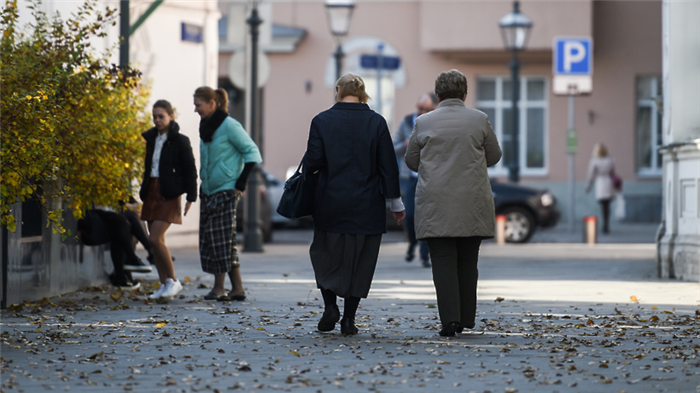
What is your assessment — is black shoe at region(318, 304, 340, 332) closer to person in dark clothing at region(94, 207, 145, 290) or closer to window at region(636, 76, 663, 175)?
person in dark clothing at region(94, 207, 145, 290)

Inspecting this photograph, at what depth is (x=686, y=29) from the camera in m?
12.3

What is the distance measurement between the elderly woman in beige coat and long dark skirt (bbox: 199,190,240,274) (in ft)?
8.34

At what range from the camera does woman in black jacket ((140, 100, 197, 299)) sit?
1003cm

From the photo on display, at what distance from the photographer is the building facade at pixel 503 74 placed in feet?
93.4

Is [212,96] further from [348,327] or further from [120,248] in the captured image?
[348,327]

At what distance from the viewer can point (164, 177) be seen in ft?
32.9

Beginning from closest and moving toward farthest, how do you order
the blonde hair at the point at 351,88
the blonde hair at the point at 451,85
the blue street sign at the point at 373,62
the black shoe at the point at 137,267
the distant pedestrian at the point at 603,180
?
the blonde hair at the point at 451,85
the blonde hair at the point at 351,88
the black shoe at the point at 137,267
the blue street sign at the point at 373,62
the distant pedestrian at the point at 603,180

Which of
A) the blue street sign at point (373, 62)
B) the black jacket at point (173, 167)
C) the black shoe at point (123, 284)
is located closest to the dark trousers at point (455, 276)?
the black jacket at point (173, 167)

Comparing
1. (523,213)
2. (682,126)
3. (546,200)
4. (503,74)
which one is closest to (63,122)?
(682,126)

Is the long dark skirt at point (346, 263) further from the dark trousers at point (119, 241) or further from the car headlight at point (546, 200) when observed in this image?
the car headlight at point (546, 200)

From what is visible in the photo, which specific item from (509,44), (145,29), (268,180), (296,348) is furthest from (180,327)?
(509,44)

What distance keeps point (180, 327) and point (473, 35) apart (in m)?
21.2

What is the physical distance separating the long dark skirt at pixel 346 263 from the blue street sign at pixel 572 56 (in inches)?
521

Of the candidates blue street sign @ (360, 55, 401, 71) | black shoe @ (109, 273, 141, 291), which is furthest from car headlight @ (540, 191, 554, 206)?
black shoe @ (109, 273, 141, 291)
